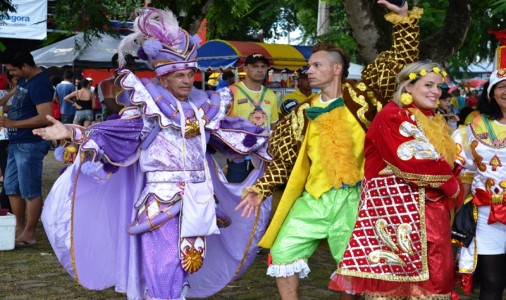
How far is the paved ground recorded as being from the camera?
662 centimetres

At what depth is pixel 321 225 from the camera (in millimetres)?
5148

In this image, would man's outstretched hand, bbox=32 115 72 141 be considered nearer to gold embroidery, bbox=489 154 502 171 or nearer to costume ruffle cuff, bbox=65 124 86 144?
costume ruffle cuff, bbox=65 124 86 144

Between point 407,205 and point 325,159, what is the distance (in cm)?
65

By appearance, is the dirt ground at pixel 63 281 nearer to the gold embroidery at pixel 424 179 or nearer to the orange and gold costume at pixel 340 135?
the orange and gold costume at pixel 340 135

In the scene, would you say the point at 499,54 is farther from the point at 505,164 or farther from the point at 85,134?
the point at 85,134

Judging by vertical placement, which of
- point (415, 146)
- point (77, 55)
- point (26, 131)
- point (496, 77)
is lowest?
point (26, 131)

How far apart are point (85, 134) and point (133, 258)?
0.91 meters

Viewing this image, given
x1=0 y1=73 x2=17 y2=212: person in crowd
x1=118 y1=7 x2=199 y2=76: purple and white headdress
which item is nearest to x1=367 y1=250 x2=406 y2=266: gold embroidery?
x1=118 y1=7 x2=199 y2=76: purple and white headdress

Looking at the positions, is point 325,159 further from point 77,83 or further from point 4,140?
point 77,83

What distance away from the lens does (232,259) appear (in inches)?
→ 241

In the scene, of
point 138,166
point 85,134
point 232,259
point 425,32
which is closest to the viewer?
point 85,134

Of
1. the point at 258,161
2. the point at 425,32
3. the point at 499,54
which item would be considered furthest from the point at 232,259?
the point at 425,32

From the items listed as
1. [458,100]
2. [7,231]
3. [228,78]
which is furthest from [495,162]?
[458,100]

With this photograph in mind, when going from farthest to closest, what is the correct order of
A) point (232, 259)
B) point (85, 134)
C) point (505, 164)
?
point (232, 259) < point (85, 134) < point (505, 164)
